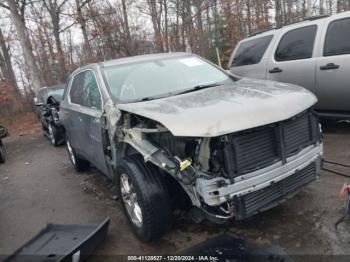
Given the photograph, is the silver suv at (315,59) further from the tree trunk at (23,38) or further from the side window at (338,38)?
the tree trunk at (23,38)

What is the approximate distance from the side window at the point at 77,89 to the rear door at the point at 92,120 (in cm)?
18

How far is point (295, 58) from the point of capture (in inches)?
238

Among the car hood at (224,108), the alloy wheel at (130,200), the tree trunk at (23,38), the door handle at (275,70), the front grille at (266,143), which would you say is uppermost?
the tree trunk at (23,38)

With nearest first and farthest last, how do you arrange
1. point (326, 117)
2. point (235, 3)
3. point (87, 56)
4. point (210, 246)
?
point (210, 246) < point (326, 117) < point (235, 3) < point (87, 56)

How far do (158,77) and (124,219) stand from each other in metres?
1.72

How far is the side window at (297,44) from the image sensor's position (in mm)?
5848

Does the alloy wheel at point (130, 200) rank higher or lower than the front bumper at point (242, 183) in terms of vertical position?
lower

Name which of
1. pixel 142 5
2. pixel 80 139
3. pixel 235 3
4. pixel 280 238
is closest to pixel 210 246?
pixel 280 238

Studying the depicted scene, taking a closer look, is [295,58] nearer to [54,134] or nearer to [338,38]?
[338,38]

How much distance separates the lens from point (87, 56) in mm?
20703

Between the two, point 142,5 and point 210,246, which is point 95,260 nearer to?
point 210,246

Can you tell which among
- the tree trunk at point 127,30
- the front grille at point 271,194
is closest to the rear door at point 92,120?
the front grille at point 271,194

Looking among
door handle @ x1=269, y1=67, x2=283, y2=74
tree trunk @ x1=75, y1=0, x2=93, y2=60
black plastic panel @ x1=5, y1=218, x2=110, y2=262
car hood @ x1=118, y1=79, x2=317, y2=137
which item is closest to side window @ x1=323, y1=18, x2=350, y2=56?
door handle @ x1=269, y1=67, x2=283, y2=74

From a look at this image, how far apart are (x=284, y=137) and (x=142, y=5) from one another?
20.1 metres
